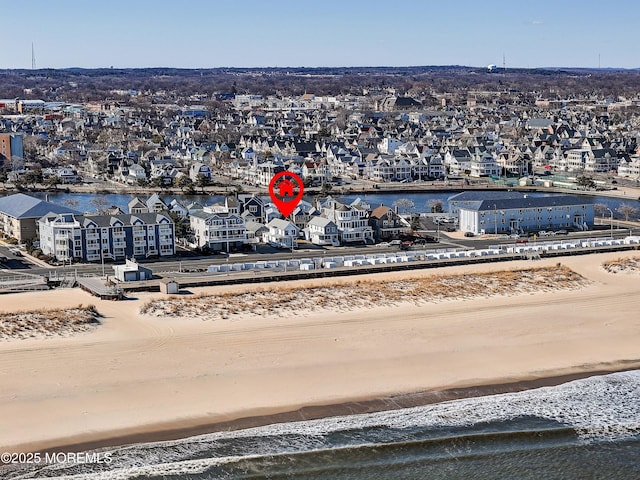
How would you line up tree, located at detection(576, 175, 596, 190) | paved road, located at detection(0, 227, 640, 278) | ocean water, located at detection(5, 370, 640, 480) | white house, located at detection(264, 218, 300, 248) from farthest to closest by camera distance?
tree, located at detection(576, 175, 596, 190) < white house, located at detection(264, 218, 300, 248) < paved road, located at detection(0, 227, 640, 278) < ocean water, located at detection(5, 370, 640, 480)

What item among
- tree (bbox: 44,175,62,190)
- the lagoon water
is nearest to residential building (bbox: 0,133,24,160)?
tree (bbox: 44,175,62,190)

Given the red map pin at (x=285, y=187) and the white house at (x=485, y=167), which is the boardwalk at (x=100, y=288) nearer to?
the red map pin at (x=285, y=187)

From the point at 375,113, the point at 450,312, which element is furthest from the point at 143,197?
the point at 375,113

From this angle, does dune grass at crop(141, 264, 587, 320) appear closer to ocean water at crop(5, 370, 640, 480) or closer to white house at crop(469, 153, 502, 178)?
ocean water at crop(5, 370, 640, 480)

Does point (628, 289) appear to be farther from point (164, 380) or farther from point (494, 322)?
point (164, 380)

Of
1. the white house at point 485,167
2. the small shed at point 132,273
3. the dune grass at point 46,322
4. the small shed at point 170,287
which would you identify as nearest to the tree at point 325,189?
the white house at point 485,167

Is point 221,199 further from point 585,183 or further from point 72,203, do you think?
point 585,183

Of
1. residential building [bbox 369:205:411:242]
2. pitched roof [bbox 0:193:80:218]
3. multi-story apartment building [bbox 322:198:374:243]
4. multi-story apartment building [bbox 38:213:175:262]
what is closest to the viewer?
multi-story apartment building [bbox 38:213:175:262]
